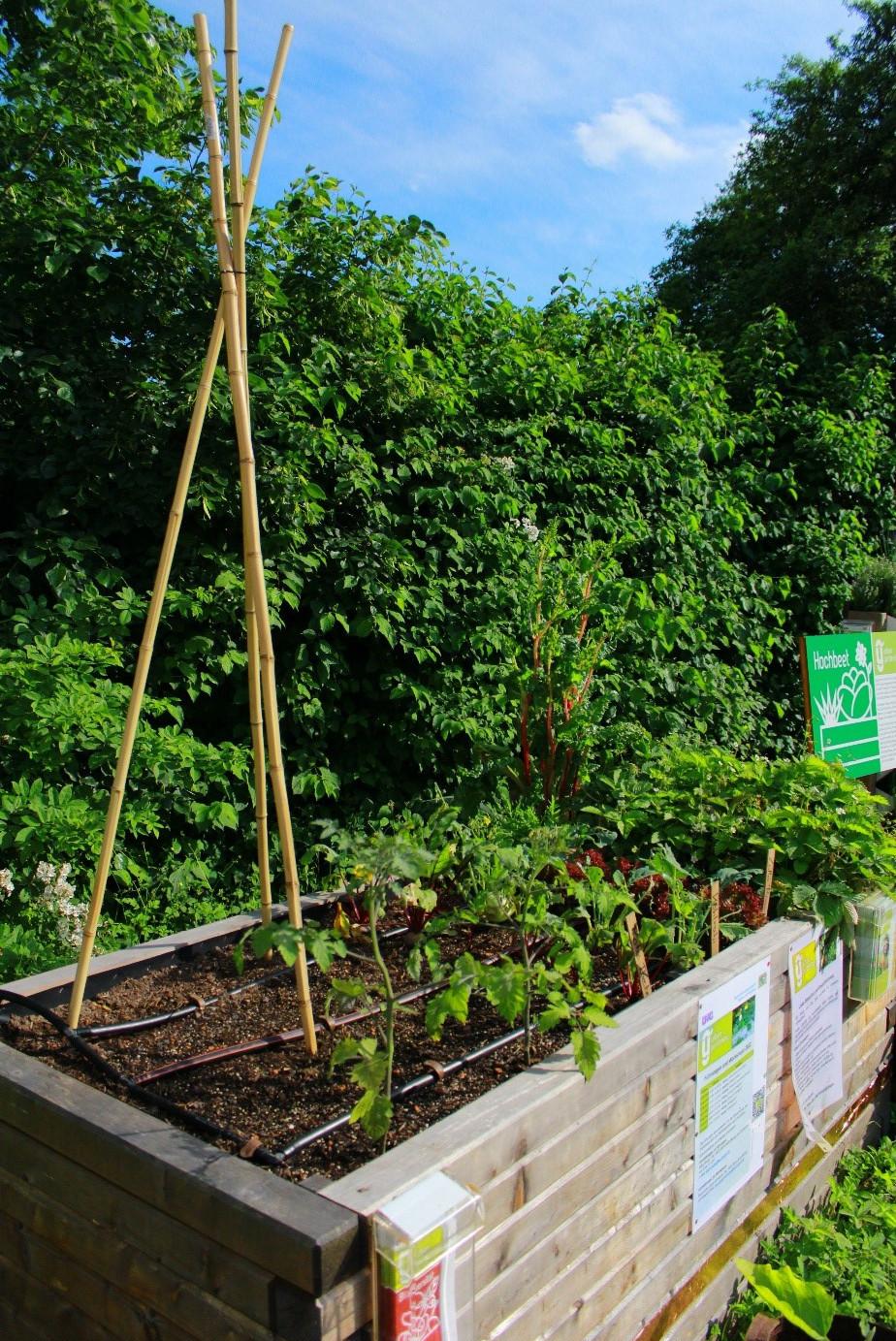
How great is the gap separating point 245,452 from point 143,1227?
145 centimetres

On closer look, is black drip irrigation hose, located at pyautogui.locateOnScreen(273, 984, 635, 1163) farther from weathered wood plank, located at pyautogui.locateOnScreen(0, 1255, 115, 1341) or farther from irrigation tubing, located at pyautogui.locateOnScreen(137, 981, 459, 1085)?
weathered wood plank, located at pyautogui.locateOnScreen(0, 1255, 115, 1341)

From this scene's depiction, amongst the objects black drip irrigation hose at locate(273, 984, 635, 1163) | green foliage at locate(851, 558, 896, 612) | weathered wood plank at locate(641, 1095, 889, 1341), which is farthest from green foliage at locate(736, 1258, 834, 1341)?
green foliage at locate(851, 558, 896, 612)

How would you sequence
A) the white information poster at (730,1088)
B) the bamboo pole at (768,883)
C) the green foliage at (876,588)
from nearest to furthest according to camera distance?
the white information poster at (730,1088) < the bamboo pole at (768,883) < the green foliage at (876,588)

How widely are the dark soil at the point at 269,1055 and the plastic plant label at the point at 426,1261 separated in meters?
0.26

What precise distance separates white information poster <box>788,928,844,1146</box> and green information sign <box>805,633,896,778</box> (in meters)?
1.21

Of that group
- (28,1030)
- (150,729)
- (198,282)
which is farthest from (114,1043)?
(198,282)

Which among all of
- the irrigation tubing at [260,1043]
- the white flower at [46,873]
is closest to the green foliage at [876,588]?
the irrigation tubing at [260,1043]

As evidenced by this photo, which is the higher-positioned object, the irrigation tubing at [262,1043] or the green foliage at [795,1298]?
the irrigation tubing at [262,1043]

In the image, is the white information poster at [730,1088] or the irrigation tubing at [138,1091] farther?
the white information poster at [730,1088]

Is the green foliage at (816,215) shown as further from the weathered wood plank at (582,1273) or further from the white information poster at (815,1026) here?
the weathered wood plank at (582,1273)

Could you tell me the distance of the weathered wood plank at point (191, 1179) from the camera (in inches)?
55.8

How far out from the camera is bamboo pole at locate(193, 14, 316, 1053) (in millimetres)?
1999

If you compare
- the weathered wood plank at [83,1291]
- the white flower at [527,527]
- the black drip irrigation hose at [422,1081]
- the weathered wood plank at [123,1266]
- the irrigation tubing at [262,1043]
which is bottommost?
the weathered wood plank at [83,1291]

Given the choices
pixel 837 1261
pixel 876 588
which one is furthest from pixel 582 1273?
pixel 876 588
